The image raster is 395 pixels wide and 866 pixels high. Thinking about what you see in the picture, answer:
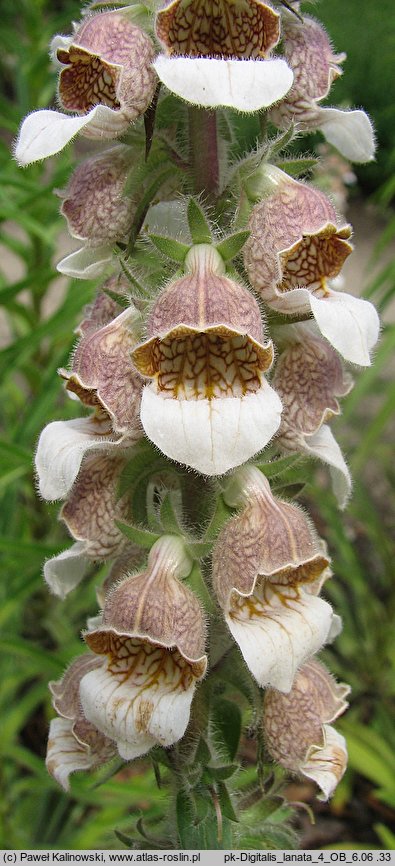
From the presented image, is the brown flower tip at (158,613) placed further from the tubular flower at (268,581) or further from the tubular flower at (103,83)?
the tubular flower at (103,83)

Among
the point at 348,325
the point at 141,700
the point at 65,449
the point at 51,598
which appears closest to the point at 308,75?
the point at 348,325

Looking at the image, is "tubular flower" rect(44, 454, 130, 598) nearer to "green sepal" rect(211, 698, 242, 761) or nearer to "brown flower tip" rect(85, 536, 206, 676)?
"brown flower tip" rect(85, 536, 206, 676)

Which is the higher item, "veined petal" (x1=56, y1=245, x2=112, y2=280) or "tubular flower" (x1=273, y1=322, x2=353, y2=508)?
"tubular flower" (x1=273, y1=322, x2=353, y2=508)

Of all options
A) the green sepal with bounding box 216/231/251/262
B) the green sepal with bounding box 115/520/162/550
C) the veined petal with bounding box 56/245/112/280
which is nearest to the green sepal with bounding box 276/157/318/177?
the green sepal with bounding box 216/231/251/262

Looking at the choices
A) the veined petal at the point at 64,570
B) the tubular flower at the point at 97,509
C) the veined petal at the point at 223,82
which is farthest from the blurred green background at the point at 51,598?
the veined petal at the point at 223,82

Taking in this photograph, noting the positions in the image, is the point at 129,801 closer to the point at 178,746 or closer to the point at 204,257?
the point at 178,746
